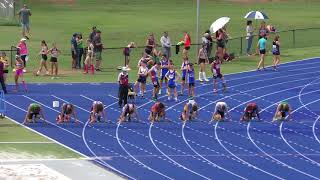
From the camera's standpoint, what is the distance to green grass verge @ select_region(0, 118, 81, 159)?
29250 mm

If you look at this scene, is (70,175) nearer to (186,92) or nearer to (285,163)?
(285,163)

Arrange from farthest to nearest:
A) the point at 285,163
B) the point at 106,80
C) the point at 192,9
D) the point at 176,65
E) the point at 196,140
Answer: the point at 192,9 → the point at 176,65 → the point at 106,80 → the point at 196,140 → the point at 285,163

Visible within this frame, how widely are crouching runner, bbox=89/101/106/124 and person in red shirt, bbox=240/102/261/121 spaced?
474 centimetres

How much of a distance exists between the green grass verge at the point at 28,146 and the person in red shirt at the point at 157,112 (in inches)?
164

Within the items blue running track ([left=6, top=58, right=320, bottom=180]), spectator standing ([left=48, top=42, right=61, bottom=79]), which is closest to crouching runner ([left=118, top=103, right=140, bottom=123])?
blue running track ([left=6, top=58, right=320, bottom=180])

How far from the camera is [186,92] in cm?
3925

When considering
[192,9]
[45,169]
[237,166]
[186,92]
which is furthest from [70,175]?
[192,9]

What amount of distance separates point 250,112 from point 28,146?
8025mm

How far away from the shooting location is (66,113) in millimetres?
33594

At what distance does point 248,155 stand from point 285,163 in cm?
136

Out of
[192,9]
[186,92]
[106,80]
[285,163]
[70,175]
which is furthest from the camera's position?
[192,9]

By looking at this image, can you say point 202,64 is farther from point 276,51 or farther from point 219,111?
point 219,111

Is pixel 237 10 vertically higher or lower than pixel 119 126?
higher

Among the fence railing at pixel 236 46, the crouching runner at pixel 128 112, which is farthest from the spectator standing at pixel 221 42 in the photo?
the crouching runner at pixel 128 112
